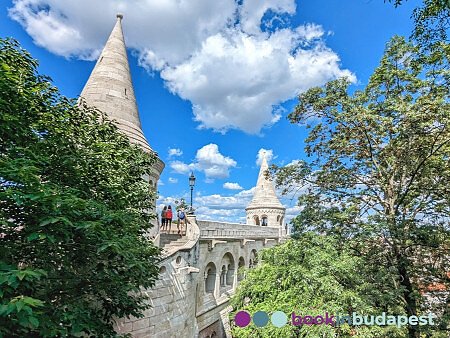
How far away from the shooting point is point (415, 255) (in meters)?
7.98

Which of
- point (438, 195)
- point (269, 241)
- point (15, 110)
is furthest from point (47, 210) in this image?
point (269, 241)

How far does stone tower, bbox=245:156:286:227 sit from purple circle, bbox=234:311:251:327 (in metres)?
16.1

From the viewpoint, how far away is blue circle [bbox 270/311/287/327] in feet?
23.3

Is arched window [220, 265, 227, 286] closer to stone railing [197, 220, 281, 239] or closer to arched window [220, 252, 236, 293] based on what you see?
arched window [220, 252, 236, 293]

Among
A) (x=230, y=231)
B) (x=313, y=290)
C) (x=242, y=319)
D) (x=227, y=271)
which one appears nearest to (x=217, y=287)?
(x=227, y=271)

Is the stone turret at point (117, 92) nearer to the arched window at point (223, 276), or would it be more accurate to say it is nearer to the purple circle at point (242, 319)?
the purple circle at point (242, 319)

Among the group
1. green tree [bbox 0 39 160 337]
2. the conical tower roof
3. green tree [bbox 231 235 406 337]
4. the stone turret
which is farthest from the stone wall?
the conical tower roof

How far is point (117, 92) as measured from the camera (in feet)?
33.4

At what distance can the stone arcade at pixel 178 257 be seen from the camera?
7.66 meters

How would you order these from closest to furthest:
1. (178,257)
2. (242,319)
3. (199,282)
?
1. (242,319)
2. (178,257)
3. (199,282)

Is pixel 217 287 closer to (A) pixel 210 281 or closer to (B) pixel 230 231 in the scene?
(A) pixel 210 281

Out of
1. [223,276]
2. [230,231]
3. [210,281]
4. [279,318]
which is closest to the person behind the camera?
[279,318]

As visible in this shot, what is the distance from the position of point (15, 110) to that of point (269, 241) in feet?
62.9

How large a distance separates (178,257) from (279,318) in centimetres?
358
